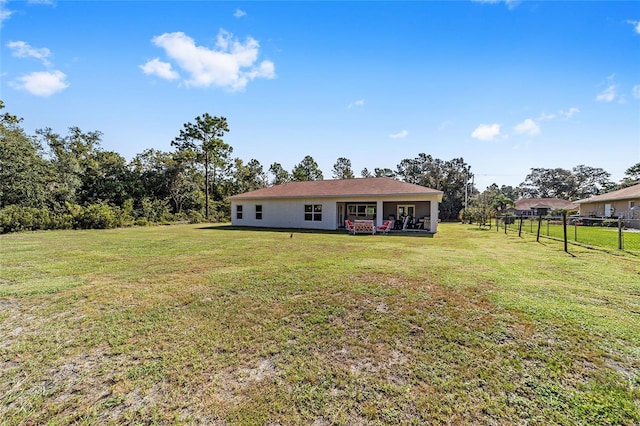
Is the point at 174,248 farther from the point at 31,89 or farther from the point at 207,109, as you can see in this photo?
the point at 207,109

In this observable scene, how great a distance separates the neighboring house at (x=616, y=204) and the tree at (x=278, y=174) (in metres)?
36.5

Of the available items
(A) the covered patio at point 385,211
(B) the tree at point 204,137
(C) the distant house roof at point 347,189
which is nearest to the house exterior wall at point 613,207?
(A) the covered patio at point 385,211

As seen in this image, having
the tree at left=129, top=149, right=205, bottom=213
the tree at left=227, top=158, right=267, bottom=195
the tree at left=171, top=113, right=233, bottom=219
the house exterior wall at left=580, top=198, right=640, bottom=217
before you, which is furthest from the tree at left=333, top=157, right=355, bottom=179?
the house exterior wall at left=580, top=198, right=640, bottom=217

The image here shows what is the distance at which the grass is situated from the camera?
2066 mm

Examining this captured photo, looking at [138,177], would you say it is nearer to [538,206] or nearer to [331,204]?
[331,204]

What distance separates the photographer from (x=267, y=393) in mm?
2221

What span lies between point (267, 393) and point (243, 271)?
407 cm

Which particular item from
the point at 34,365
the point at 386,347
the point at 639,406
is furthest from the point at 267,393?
the point at 639,406

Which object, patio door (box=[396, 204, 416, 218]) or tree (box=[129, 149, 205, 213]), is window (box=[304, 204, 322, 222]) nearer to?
patio door (box=[396, 204, 416, 218])

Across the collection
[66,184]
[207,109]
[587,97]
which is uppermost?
[207,109]

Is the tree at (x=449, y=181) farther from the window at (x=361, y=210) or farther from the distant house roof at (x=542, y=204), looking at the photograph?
the window at (x=361, y=210)

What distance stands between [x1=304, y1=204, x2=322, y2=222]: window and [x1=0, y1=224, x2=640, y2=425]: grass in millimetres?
12874

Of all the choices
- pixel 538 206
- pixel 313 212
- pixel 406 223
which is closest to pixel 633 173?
pixel 538 206

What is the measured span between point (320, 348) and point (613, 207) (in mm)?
32336
